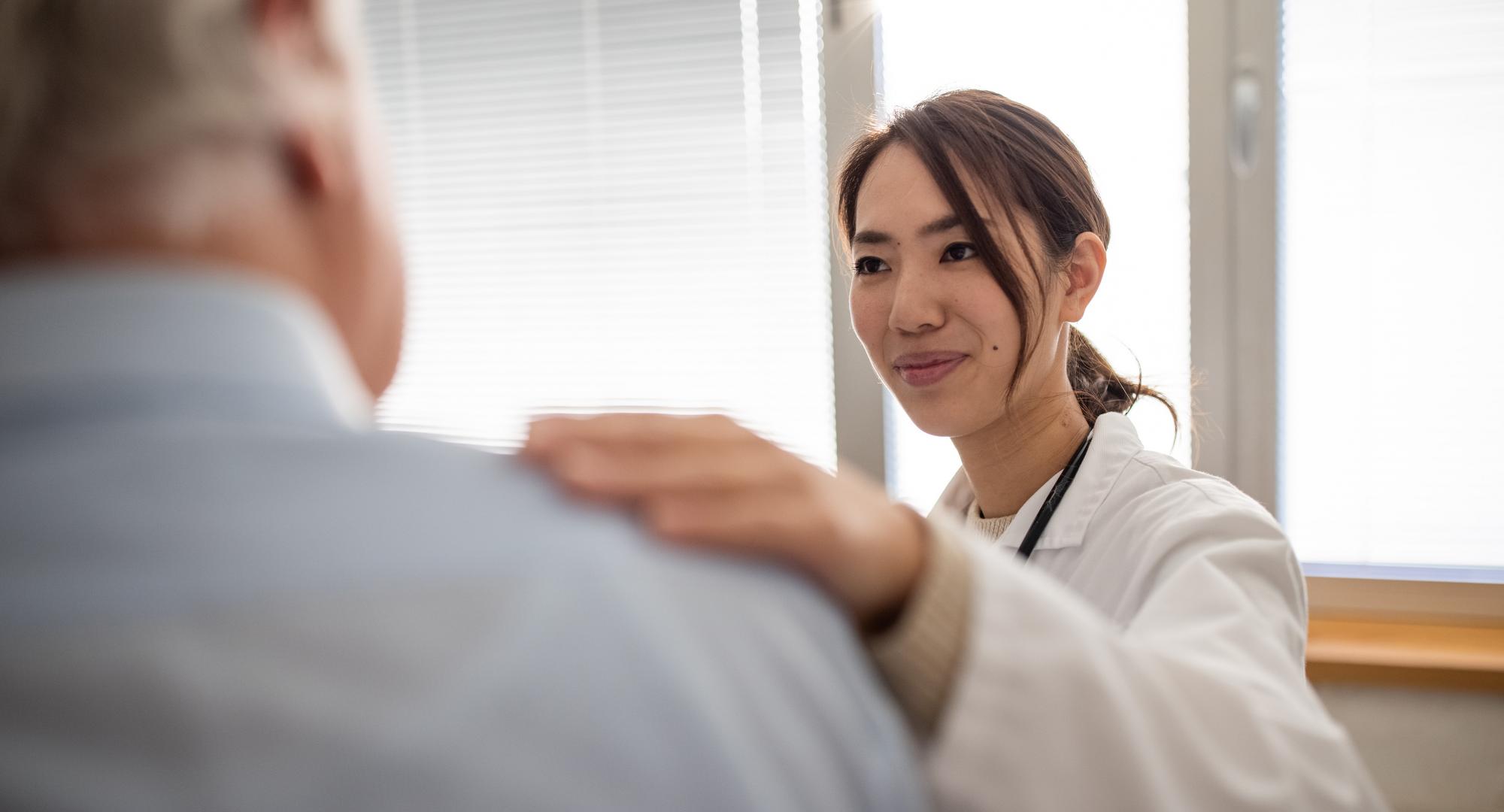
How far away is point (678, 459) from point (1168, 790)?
1.00ft

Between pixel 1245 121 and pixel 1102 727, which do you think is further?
pixel 1245 121

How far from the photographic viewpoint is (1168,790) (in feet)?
1.80

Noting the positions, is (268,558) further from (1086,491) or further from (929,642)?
(1086,491)

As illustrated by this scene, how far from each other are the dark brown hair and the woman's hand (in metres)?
1.15

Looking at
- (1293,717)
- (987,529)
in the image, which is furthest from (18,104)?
(987,529)

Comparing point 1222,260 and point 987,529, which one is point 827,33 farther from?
point 987,529

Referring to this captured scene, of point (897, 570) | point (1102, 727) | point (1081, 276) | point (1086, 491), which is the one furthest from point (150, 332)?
point (1081, 276)

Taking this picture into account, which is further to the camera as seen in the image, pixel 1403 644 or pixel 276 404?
pixel 1403 644

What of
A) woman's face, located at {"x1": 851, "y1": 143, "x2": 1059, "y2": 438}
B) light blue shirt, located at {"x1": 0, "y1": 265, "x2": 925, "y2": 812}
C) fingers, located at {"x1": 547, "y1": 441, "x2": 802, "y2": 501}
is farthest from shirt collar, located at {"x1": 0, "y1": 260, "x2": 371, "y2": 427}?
woman's face, located at {"x1": 851, "y1": 143, "x2": 1059, "y2": 438}

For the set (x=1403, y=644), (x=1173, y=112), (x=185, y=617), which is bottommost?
(x=1403, y=644)

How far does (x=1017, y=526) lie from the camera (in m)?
1.55

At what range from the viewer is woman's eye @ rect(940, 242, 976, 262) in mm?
1652

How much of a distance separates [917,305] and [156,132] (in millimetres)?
1321

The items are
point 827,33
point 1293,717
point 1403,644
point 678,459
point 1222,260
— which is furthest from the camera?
point 827,33
